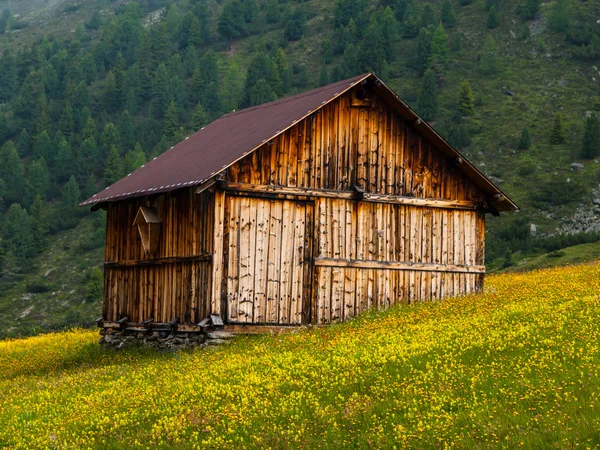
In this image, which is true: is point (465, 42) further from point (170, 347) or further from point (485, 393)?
point (485, 393)

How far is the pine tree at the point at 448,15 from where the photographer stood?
124 meters

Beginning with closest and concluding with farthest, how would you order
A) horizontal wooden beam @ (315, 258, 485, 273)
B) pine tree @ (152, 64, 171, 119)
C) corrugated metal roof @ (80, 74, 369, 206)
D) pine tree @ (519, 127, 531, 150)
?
corrugated metal roof @ (80, 74, 369, 206) → horizontal wooden beam @ (315, 258, 485, 273) → pine tree @ (519, 127, 531, 150) → pine tree @ (152, 64, 171, 119)

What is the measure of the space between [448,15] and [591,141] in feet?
160

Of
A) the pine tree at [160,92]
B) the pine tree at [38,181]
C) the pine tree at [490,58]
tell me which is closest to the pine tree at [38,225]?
the pine tree at [38,181]

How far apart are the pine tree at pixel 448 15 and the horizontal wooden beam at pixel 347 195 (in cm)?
10234

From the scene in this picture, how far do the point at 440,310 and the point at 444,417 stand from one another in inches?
387

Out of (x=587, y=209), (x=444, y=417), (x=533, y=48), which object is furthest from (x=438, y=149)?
(x=533, y=48)

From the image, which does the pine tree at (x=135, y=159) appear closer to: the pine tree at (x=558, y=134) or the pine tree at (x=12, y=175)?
the pine tree at (x=12, y=175)

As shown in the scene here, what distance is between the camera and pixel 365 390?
49.4 feet

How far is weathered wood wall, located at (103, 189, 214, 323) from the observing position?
23703 mm

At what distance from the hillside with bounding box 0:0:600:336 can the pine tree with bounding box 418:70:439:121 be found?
136mm

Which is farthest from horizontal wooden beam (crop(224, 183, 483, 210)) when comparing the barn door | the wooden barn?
the barn door

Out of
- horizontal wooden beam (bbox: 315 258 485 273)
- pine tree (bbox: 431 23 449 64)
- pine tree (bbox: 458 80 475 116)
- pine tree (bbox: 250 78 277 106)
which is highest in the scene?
pine tree (bbox: 431 23 449 64)

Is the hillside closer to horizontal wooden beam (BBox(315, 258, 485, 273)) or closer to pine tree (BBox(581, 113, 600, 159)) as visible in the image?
pine tree (BBox(581, 113, 600, 159))
